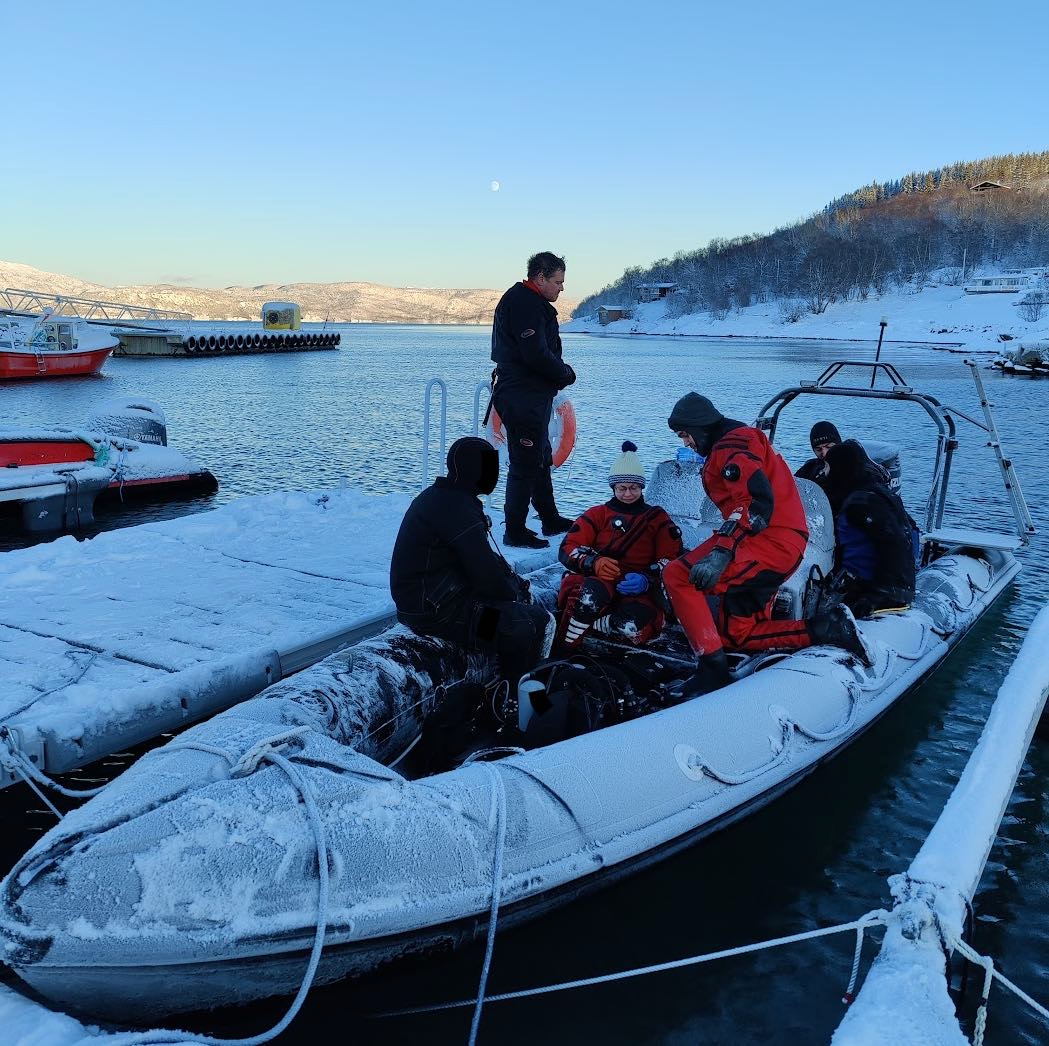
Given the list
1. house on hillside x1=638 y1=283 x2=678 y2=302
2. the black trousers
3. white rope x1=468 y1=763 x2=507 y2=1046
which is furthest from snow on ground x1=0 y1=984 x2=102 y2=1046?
house on hillside x1=638 y1=283 x2=678 y2=302

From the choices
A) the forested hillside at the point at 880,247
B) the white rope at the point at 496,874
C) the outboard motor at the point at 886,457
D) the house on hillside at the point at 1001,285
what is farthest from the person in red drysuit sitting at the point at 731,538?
the forested hillside at the point at 880,247

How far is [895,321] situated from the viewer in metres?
83.9

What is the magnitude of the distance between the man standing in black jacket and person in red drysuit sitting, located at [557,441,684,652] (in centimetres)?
132

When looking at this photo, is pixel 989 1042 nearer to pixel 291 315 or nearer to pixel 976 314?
pixel 291 315

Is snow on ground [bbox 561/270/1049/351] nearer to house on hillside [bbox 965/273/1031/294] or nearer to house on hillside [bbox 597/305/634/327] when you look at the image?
house on hillside [bbox 965/273/1031/294]

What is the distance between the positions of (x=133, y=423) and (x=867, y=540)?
1250cm

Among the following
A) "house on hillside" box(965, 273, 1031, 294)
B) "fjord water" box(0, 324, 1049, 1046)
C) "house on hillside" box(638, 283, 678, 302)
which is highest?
"house on hillside" box(638, 283, 678, 302)

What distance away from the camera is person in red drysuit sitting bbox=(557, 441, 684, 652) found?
15.0 ft

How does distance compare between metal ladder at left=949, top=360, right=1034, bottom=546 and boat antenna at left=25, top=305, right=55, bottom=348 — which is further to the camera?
boat antenna at left=25, top=305, right=55, bottom=348

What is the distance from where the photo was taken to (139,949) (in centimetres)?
221

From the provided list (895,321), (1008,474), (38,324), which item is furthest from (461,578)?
(895,321)

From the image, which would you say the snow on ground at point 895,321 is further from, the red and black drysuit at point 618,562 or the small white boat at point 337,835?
the small white boat at point 337,835

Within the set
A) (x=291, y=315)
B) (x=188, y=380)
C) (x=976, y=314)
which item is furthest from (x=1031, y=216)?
(x=188, y=380)

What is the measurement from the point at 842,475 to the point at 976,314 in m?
85.7
